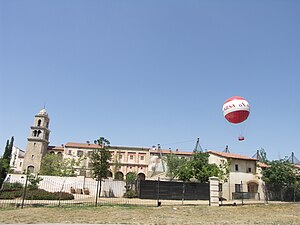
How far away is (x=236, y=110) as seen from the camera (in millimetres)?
15641

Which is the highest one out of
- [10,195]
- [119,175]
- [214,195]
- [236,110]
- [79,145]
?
[79,145]

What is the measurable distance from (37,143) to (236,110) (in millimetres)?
51031

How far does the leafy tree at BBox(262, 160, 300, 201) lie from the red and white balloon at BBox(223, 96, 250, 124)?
70.0 feet

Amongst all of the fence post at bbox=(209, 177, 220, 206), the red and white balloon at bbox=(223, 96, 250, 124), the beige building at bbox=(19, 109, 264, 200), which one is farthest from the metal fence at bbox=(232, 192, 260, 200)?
the red and white balloon at bbox=(223, 96, 250, 124)

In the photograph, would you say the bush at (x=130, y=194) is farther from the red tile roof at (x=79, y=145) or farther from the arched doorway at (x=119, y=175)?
the red tile roof at (x=79, y=145)

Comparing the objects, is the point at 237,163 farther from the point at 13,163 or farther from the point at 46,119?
the point at 13,163

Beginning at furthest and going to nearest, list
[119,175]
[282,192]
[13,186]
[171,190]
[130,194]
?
1. [119,175]
2. [282,192]
3. [13,186]
4. [130,194]
5. [171,190]

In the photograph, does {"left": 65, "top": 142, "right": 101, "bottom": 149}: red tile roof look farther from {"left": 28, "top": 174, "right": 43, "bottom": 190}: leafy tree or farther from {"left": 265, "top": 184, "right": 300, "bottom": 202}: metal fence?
{"left": 265, "top": 184, "right": 300, "bottom": 202}: metal fence

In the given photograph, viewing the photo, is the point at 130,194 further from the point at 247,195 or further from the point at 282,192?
the point at 282,192

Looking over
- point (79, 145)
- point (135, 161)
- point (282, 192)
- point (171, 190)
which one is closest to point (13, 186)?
point (171, 190)

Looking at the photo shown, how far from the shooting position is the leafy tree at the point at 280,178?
32.9m

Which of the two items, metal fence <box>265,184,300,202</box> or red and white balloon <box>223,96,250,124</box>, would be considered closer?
red and white balloon <box>223,96,250,124</box>

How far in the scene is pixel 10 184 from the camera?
2819 cm

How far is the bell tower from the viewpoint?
56219 millimetres
